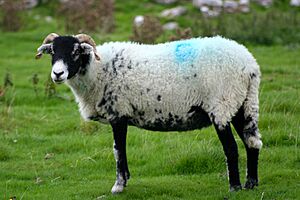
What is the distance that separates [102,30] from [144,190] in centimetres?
1670

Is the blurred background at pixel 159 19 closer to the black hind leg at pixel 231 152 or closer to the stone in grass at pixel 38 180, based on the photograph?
the stone in grass at pixel 38 180

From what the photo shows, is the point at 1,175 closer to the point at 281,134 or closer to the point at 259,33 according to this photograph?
the point at 281,134

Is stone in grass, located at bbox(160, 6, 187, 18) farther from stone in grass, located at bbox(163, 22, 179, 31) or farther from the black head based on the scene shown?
the black head

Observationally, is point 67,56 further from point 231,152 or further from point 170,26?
point 170,26

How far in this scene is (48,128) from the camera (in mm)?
12875

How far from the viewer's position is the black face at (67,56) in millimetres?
8547

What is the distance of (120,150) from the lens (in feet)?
29.5

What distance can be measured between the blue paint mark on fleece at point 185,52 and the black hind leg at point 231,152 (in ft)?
3.25

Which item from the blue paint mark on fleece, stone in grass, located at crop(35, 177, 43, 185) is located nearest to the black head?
the blue paint mark on fleece

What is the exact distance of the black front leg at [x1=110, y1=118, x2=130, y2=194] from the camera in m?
8.91

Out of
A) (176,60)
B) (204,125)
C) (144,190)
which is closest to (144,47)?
(176,60)

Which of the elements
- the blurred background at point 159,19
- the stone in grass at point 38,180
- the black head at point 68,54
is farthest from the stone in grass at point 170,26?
the black head at point 68,54

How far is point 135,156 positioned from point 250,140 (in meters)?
2.62

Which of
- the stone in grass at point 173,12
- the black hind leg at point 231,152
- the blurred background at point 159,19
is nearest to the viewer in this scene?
the black hind leg at point 231,152
